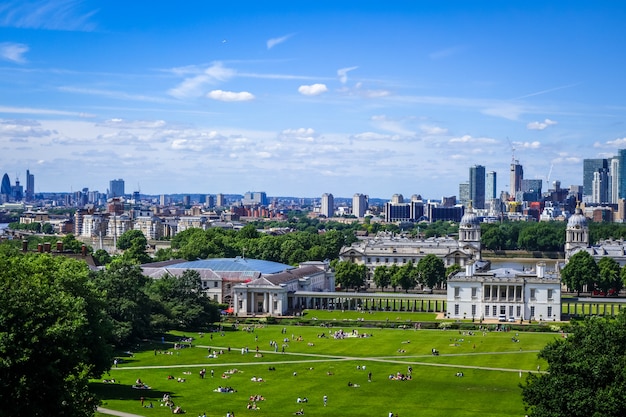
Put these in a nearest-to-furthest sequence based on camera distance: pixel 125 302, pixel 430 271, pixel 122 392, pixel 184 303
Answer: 1. pixel 122 392
2. pixel 125 302
3. pixel 184 303
4. pixel 430 271

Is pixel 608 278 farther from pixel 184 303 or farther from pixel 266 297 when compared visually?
pixel 184 303

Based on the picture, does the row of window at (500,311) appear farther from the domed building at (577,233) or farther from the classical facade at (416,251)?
the domed building at (577,233)

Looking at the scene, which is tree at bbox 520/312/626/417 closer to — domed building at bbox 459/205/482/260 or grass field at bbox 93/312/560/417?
grass field at bbox 93/312/560/417

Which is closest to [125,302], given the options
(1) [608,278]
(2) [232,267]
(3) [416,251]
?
(2) [232,267]

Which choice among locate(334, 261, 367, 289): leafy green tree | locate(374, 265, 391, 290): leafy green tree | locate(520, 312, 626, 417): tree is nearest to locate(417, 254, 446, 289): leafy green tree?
locate(374, 265, 391, 290): leafy green tree

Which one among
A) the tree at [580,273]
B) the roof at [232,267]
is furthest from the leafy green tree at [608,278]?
the roof at [232,267]

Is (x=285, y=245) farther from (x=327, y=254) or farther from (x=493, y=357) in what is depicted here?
(x=493, y=357)
